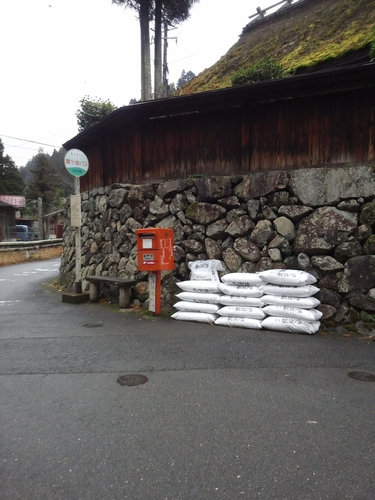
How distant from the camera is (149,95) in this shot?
17.1 metres

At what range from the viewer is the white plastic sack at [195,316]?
6320 millimetres

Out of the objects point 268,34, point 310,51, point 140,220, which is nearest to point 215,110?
point 140,220

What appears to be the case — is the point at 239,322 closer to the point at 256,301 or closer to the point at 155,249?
the point at 256,301

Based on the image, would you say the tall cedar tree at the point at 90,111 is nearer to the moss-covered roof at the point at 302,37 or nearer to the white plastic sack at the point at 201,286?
the moss-covered roof at the point at 302,37

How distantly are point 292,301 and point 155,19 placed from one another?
18261 mm

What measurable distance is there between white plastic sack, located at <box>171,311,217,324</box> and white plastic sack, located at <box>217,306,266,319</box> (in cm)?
20

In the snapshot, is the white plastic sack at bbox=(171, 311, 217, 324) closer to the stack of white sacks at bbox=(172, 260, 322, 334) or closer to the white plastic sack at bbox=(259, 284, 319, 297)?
the stack of white sacks at bbox=(172, 260, 322, 334)

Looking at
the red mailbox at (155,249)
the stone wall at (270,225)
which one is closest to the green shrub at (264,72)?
the stone wall at (270,225)

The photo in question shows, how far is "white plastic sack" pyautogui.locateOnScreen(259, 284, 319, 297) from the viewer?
5660mm

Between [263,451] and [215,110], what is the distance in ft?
21.5

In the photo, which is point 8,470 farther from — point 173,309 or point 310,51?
point 310,51

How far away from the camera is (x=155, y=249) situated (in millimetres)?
6695

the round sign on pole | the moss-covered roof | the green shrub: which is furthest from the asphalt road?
the moss-covered roof

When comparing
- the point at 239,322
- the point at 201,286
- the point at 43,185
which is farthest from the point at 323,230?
the point at 43,185
